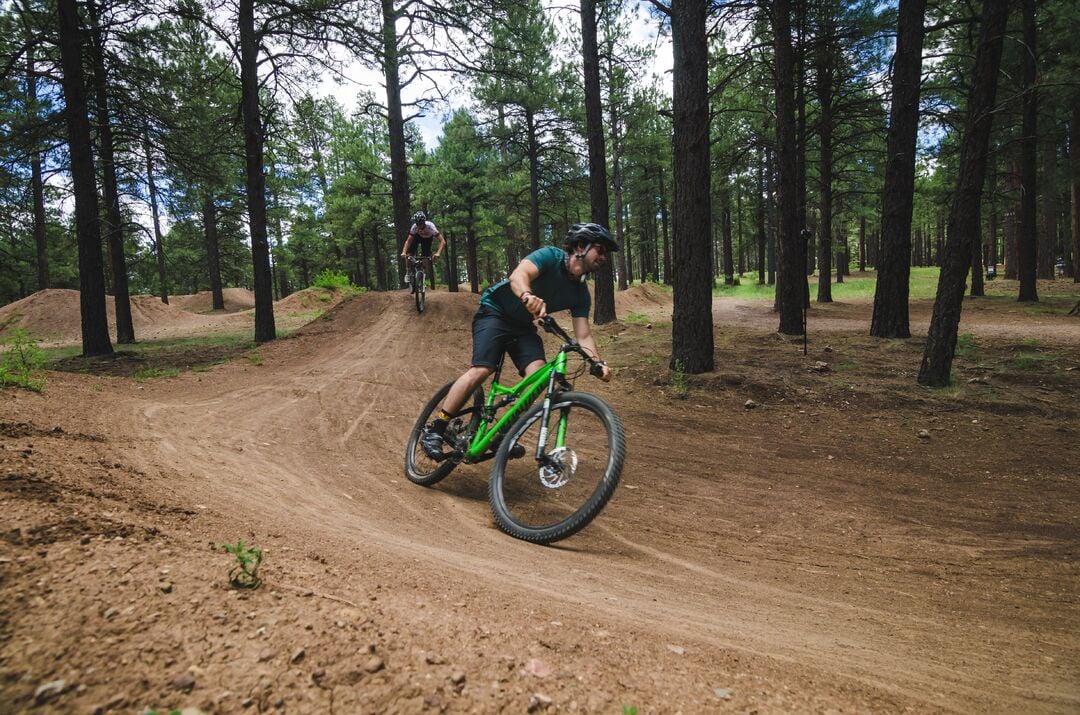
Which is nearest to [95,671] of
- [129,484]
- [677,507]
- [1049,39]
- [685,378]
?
[129,484]

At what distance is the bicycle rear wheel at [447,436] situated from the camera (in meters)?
4.56

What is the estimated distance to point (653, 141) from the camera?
29781mm

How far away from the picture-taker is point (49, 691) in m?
1.19

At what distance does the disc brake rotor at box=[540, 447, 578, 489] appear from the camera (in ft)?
11.5

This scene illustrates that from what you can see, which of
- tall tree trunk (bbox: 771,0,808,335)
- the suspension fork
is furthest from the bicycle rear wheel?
tall tree trunk (bbox: 771,0,808,335)

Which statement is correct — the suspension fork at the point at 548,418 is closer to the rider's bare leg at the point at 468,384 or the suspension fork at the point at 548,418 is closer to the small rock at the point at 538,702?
the rider's bare leg at the point at 468,384

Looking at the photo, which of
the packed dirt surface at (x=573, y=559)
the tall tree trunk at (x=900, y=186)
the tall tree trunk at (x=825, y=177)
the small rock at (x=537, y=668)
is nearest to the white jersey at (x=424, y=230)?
the packed dirt surface at (x=573, y=559)

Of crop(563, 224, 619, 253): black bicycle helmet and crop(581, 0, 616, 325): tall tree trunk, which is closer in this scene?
crop(563, 224, 619, 253): black bicycle helmet

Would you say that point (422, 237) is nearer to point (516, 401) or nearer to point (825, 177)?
point (516, 401)

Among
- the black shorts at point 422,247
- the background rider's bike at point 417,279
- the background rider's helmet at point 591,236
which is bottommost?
the background rider's helmet at point 591,236

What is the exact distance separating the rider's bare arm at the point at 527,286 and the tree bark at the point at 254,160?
11.2 meters

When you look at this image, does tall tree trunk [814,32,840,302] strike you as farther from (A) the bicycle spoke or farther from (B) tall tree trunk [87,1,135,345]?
(B) tall tree trunk [87,1,135,345]

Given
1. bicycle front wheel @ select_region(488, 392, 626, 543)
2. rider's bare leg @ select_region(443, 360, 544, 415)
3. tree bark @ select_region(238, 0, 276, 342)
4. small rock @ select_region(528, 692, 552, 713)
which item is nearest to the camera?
small rock @ select_region(528, 692, 552, 713)

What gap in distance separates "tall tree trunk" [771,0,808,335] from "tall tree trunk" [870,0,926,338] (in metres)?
1.77
